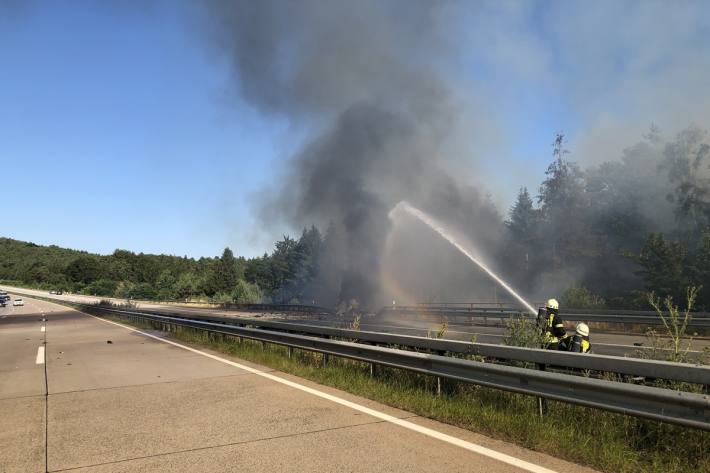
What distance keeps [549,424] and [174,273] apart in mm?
158464

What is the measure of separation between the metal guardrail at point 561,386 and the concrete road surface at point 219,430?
716mm

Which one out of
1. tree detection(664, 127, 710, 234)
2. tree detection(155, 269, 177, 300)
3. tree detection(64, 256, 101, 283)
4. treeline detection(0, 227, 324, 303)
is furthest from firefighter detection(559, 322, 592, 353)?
tree detection(64, 256, 101, 283)

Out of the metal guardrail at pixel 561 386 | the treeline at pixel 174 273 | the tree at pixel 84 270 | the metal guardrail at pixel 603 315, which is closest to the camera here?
the metal guardrail at pixel 561 386

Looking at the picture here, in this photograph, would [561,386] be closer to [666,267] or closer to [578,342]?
[578,342]

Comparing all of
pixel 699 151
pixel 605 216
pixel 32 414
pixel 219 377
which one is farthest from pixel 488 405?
pixel 605 216

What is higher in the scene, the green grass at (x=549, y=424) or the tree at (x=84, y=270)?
the tree at (x=84, y=270)

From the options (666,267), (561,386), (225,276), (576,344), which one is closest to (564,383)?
(561,386)

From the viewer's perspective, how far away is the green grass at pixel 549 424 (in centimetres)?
431

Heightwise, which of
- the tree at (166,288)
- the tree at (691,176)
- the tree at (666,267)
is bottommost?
the tree at (166,288)

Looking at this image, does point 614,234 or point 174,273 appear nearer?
point 614,234

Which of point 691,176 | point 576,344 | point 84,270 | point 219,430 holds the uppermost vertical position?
point 691,176

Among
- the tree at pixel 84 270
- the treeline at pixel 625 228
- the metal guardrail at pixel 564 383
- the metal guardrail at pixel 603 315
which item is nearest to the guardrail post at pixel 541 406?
the metal guardrail at pixel 564 383

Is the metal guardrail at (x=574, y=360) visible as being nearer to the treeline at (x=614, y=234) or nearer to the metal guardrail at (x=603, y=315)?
the metal guardrail at (x=603, y=315)

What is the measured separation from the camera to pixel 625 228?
140ft
